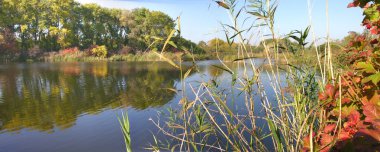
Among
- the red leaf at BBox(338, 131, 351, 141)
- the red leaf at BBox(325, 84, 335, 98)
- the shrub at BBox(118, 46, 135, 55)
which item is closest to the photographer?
the red leaf at BBox(338, 131, 351, 141)

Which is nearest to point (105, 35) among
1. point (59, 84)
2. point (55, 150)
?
point (59, 84)

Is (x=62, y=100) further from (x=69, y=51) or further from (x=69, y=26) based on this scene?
(x=69, y=26)

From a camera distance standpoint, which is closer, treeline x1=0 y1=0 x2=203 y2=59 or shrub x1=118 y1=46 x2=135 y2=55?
treeline x1=0 y1=0 x2=203 y2=59

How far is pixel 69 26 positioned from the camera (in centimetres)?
3859

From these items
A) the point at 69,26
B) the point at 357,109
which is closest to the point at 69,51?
the point at 69,26

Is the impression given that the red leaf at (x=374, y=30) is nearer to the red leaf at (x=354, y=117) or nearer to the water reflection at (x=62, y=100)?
the red leaf at (x=354, y=117)

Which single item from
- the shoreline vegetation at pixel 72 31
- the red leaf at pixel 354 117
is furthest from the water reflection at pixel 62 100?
the shoreline vegetation at pixel 72 31

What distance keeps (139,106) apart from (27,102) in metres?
3.45

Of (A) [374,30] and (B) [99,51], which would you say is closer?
(A) [374,30]

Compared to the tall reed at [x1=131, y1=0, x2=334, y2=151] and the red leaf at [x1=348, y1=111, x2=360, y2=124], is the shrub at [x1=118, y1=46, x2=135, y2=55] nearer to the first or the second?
the tall reed at [x1=131, y1=0, x2=334, y2=151]

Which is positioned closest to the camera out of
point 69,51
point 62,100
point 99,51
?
point 62,100

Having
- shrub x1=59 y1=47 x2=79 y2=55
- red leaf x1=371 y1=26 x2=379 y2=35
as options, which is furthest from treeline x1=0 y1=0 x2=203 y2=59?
red leaf x1=371 y1=26 x2=379 y2=35

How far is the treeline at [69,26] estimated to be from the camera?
3581cm

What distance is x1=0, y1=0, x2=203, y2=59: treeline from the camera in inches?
1410
